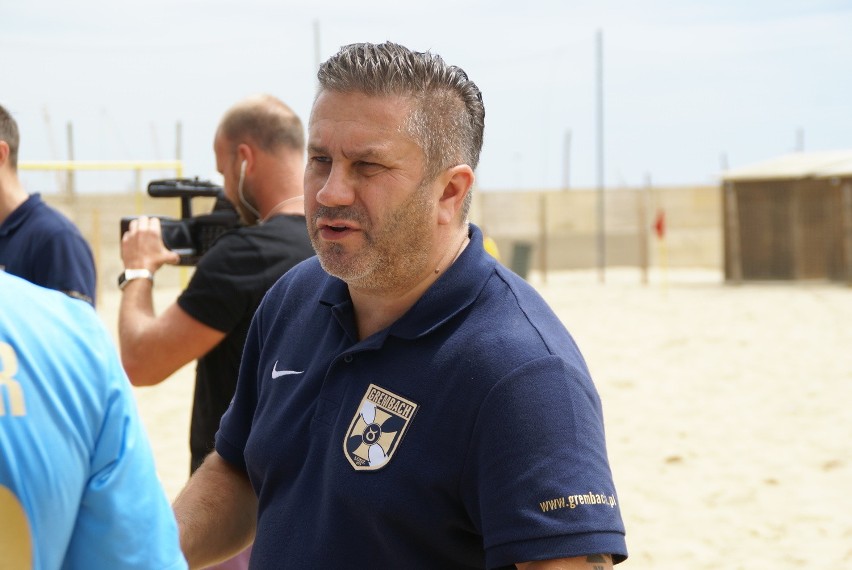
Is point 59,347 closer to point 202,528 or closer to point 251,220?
point 202,528

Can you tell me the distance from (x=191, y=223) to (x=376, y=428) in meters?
1.73

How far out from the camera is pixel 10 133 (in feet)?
11.5

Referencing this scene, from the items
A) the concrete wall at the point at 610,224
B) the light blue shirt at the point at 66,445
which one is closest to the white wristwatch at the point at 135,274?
the light blue shirt at the point at 66,445

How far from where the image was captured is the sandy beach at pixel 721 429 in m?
5.18

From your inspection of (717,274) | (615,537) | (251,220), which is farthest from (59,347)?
(717,274)

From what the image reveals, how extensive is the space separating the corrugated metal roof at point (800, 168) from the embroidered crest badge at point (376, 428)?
60.0 ft

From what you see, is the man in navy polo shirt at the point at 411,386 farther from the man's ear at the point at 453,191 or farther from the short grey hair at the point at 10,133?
the short grey hair at the point at 10,133

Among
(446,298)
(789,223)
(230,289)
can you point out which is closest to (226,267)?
(230,289)

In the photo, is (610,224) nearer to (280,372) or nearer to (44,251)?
(44,251)

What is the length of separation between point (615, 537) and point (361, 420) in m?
0.44

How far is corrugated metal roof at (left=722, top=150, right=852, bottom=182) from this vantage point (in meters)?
18.7

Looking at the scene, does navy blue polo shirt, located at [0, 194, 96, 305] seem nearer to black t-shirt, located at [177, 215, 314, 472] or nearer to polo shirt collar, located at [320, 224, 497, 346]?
black t-shirt, located at [177, 215, 314, 472]

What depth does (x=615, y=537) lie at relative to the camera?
155cm

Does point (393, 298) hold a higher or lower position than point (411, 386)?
higher
